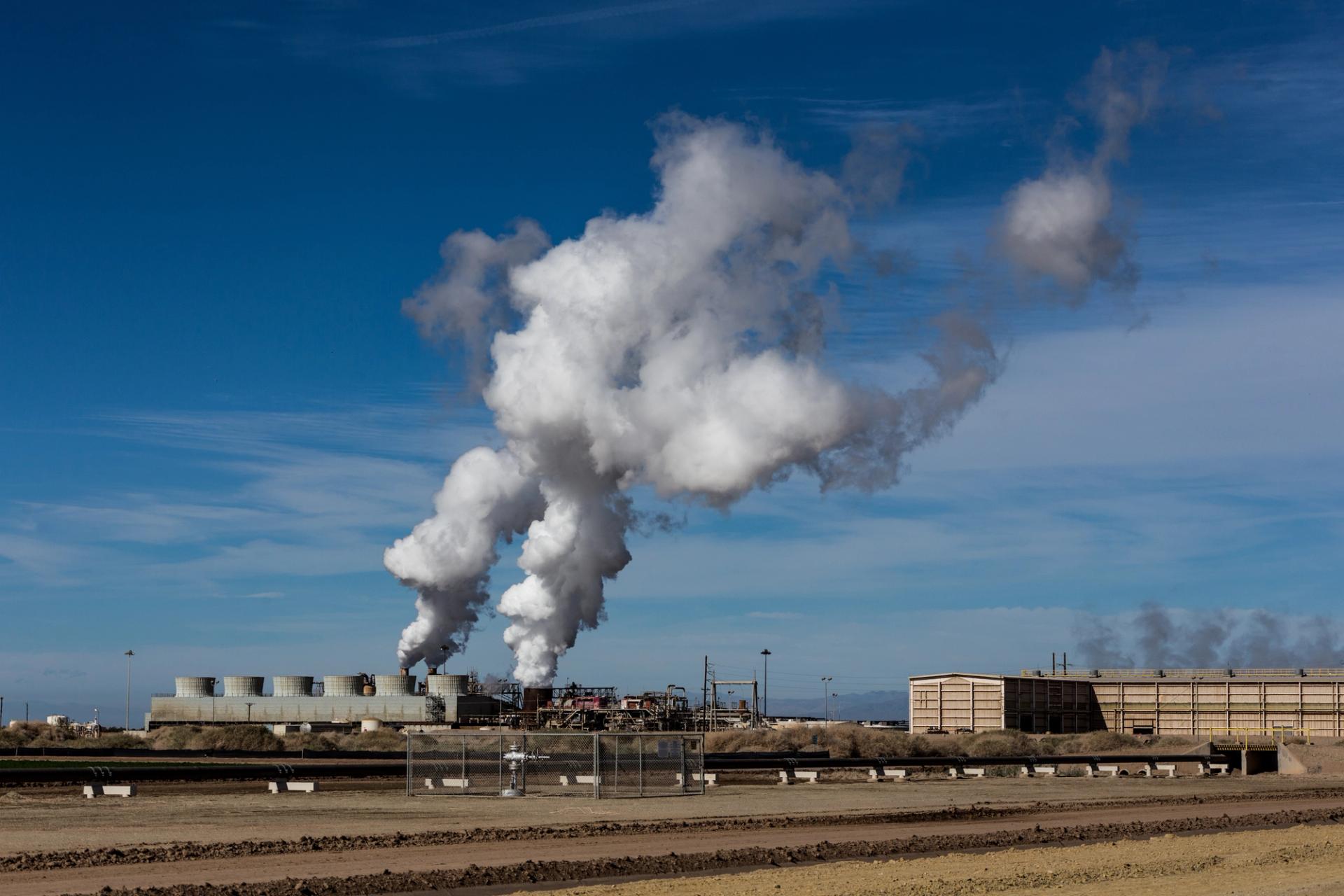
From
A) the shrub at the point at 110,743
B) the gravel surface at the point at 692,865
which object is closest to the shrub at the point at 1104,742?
the shrub at the point at 110,743

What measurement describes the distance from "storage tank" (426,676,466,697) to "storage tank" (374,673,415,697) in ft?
8.58

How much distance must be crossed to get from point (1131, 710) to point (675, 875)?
9436 cm

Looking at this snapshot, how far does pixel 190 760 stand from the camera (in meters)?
60.6

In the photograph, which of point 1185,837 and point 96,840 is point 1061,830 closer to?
point 1185,837

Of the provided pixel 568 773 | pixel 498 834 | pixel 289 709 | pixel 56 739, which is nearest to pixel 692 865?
pixel 498 834

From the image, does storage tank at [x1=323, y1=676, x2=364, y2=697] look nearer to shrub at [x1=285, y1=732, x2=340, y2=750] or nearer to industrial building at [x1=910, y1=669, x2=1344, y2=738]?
shrub at [x1=285, y1=732, x2=340, y2=750]

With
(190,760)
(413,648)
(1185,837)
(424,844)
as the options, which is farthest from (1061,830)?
(413,648)

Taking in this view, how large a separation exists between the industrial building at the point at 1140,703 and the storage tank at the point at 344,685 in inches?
1612

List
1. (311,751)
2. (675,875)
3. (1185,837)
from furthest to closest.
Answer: (311,751) → (1185,837) → (675,875)

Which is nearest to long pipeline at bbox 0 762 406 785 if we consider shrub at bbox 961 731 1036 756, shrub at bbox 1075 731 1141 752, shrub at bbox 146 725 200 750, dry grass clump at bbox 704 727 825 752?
dry grass clump at bbox 704 727 825 752

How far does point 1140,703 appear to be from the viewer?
11038 cm

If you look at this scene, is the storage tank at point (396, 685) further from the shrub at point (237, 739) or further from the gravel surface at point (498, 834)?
the gravel surface at point (498, 834)

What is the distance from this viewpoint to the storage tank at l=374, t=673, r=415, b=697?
101m

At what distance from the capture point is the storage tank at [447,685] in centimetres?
9869
